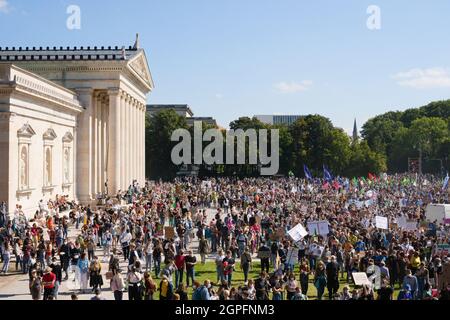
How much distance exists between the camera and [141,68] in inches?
2744

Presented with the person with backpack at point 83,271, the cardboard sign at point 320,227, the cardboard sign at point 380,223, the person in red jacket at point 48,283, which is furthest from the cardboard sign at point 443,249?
the person in red jacket at point 48,283

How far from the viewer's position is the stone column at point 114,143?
181ft

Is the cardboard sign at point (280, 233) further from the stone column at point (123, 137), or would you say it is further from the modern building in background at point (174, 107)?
the modern building in background at point (174, 107)

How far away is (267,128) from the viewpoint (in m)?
112

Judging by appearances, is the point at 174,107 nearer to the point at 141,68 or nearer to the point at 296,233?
the point at 141,68

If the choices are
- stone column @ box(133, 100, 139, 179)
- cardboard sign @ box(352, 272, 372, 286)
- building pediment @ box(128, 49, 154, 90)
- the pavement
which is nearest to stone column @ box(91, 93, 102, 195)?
building pediment @ box(128, 49, 154, 90)

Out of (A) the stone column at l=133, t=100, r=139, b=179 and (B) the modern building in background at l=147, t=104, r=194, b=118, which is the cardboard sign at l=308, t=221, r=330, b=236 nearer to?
(A) the stone column at l=133, t=100, r=139, b=179

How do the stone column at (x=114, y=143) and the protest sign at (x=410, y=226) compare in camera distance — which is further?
the stone column at (x=114, y=143)

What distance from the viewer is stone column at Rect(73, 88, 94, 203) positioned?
175ft

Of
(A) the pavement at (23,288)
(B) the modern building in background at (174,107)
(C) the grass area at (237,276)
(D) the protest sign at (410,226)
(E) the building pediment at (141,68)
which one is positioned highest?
(B) the modern building in background at (174,107)

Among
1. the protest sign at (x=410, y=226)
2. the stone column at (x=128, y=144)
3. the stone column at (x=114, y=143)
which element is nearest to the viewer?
the protest sign at (x=410, y=226)

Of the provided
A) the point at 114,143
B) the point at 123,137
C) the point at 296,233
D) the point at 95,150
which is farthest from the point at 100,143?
the point at 296,233
